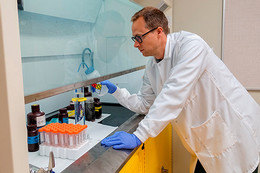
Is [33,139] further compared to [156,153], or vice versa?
[156,153]

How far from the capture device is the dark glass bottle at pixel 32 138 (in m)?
1.12

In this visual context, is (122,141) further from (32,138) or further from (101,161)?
(32,138)

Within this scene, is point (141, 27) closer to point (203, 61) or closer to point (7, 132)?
point (203, 61)

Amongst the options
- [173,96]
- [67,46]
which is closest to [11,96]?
[67,46]

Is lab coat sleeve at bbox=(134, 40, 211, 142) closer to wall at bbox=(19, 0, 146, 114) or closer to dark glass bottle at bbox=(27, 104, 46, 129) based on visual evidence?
wall at bbox=(19, 0, 146, 114)

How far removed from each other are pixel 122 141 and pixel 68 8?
26.8 inches

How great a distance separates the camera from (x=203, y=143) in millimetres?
1401

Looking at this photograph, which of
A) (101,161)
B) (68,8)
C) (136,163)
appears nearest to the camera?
(101,161)

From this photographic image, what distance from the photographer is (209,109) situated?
1332 millimetres

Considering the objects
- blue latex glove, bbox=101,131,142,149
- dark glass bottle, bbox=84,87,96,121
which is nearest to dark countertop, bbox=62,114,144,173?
blue latex glove, bbox=101,131,142,149

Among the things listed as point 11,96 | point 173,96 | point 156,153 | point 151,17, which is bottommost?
point 156,153

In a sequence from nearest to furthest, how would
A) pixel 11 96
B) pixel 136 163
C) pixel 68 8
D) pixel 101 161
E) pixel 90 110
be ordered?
pixel 11 96, pixel 101 161, pixel 68 8, pixel 136 163, pixel 90 110

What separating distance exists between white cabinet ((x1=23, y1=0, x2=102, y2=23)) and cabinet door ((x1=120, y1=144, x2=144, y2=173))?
0.73 m

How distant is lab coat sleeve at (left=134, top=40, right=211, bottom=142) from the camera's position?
1183 mm
